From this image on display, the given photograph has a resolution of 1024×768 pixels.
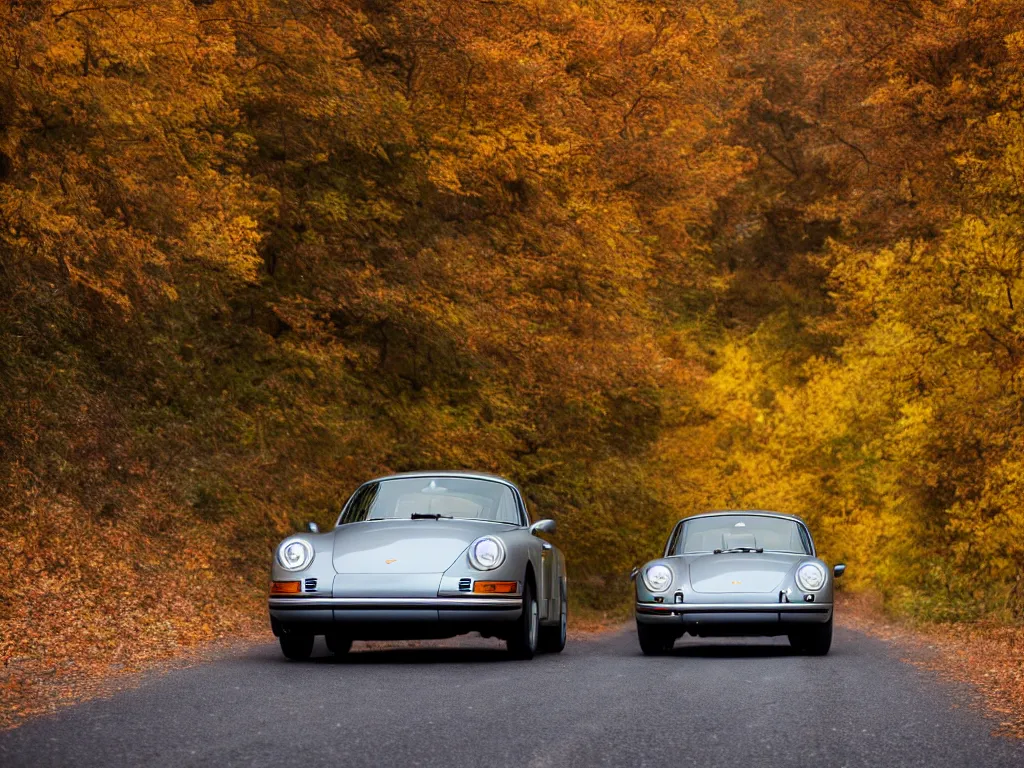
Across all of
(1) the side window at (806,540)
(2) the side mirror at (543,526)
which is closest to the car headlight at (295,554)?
(2) the side mirror at (543,526)

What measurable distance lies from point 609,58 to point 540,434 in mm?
8325

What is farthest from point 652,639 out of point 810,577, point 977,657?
point 977,657

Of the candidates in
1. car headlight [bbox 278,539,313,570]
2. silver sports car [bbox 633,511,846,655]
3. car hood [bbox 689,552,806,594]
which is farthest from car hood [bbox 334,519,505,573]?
car hood [bbox 689,552,806,594]

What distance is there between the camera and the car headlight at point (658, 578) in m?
14.3

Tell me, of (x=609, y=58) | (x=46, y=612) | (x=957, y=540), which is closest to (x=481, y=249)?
(x=609, y=58)

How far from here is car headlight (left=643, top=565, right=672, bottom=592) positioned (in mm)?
14273

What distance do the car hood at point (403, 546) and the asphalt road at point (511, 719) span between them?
Result: 83cm

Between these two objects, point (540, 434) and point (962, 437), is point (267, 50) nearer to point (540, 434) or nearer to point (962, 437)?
point (540, 434)

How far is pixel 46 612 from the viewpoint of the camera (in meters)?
14.1

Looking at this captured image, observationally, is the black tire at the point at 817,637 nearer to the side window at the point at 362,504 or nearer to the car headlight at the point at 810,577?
the car headlight at the point at 810,577

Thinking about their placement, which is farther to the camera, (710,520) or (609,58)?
(609,58)

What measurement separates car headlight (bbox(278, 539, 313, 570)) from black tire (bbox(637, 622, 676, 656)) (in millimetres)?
3890

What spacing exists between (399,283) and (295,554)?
11.8 metres

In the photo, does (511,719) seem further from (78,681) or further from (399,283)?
(399,283)
